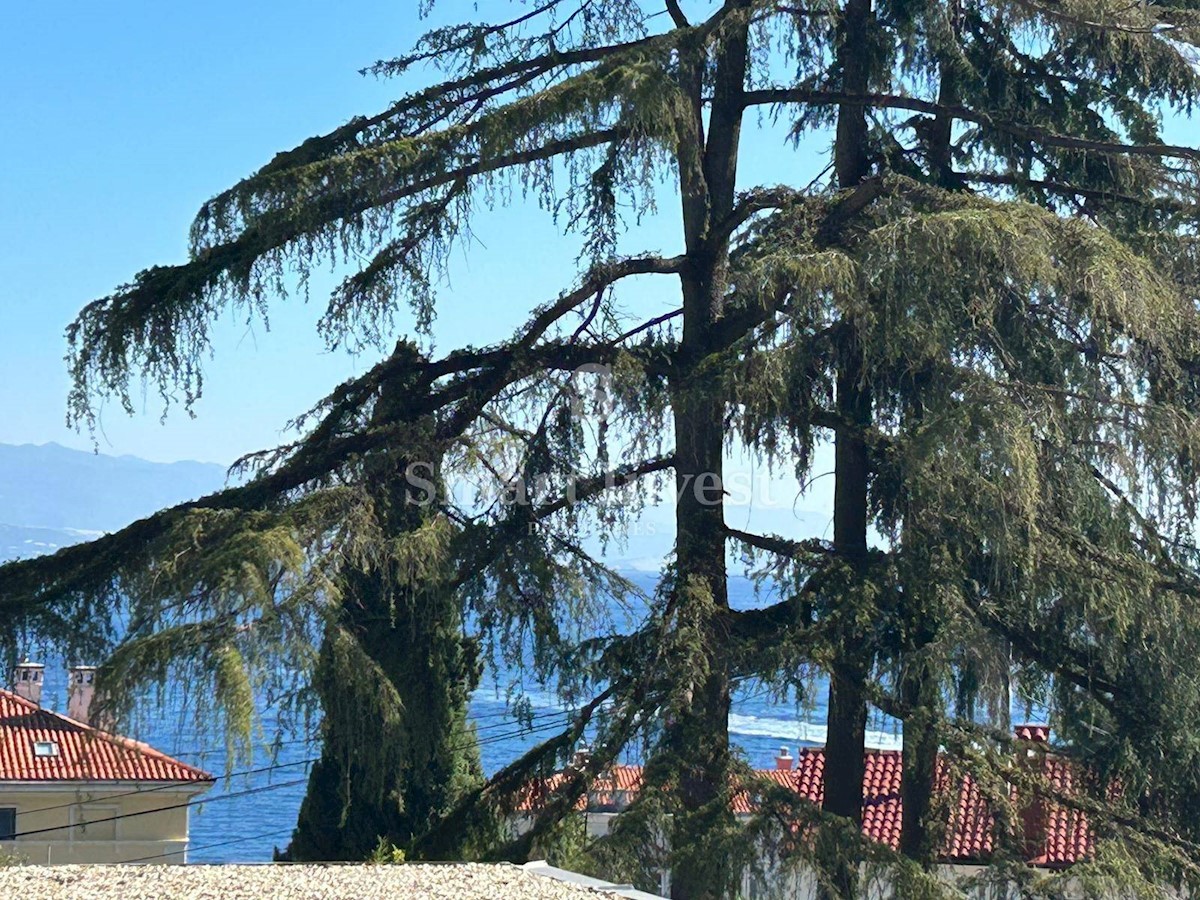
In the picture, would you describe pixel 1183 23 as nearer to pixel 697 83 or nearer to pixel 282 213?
pixel 697 83

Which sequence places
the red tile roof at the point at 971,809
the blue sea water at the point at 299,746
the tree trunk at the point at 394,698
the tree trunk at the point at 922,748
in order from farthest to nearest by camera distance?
the red tile roof at the point at 971,809
the tree trunk at the point at 922,748
the tree trunk at the point at 394,698
the blue sea water at the point at 299,746

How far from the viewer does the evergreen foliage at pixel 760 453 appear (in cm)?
899

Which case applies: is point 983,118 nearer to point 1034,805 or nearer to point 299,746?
point 1034,805

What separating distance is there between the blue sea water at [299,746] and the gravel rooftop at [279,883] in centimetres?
50

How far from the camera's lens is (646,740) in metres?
9.71

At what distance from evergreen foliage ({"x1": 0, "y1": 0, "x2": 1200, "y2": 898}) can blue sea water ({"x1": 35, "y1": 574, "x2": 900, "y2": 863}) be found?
0.91 feet

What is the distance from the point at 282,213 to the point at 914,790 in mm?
5969

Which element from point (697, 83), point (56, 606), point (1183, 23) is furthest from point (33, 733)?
point (1183, 23)

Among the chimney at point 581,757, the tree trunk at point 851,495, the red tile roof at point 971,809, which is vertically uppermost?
the tree trunk at point 851,495

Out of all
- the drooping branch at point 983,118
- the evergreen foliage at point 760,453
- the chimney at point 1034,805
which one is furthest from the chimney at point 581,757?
the drooping branch at point 983,118

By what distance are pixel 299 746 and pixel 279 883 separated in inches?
115

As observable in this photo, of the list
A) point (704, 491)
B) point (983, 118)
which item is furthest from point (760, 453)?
point (983, 118)

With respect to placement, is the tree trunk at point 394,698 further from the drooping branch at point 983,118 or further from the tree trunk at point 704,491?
the drooping branch at point 983,118

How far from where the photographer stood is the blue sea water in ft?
27.2
